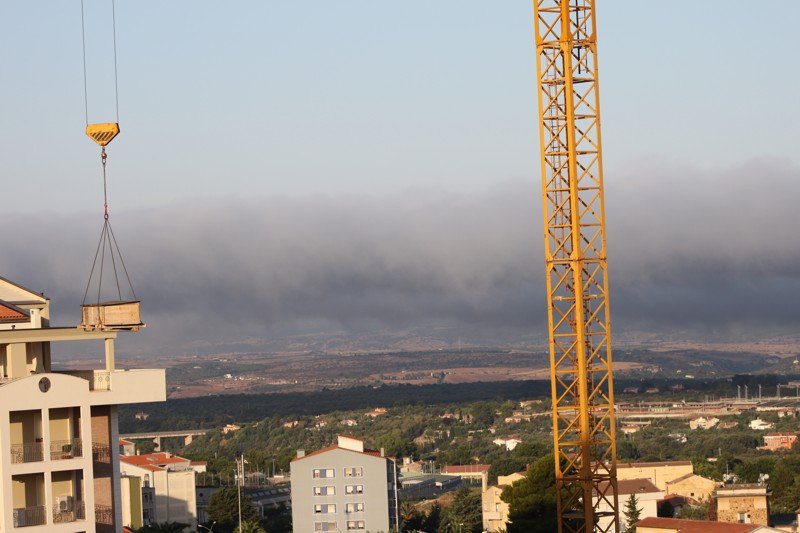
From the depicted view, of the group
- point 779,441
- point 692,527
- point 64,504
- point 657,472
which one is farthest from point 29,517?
point 779,441

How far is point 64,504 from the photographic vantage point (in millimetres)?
28500

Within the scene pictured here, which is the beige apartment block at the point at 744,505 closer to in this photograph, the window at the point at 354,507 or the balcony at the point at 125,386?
the window at the point at 354,507

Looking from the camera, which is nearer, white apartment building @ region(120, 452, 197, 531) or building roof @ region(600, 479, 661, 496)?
building roof @ region(600, 479, 661, 496)

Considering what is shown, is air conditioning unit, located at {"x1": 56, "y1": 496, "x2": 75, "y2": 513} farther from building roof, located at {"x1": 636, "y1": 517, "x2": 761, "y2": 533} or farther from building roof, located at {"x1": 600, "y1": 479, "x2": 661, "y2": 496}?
building roof, located at {"x1": 600, "y1": 479, "x2": 661, "y2": 496}

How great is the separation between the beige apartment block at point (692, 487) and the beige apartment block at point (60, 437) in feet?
286

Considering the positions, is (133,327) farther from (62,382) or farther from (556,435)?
(556,435)

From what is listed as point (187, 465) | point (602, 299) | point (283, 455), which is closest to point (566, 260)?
point (602, 299)

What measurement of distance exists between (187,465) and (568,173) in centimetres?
7363

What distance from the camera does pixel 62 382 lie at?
28578mm

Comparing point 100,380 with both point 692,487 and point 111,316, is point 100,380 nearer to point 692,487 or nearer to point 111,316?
point 111,316

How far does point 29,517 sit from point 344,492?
247ft

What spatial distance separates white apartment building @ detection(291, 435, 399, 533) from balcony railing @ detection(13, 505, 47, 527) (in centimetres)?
7298

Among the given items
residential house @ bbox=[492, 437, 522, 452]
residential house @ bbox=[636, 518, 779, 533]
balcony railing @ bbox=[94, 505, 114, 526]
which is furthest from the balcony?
residential house @ bbox=[492, 437, 522, 452]

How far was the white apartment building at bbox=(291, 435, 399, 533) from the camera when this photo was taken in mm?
101062
